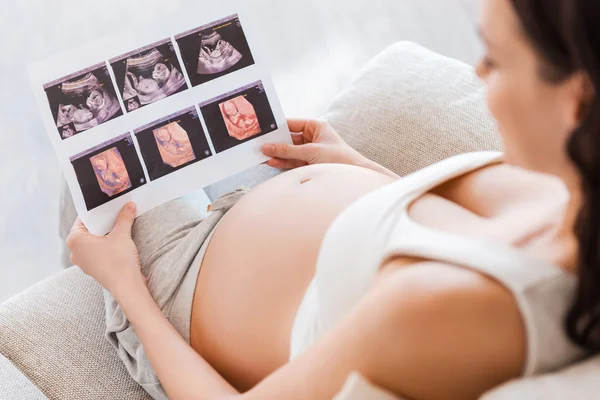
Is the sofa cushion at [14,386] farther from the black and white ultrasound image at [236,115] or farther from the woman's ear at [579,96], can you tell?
the woman's ear at [579,96]

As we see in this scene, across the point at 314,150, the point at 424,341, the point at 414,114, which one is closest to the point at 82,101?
the point at 314,150

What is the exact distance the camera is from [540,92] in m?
0.66

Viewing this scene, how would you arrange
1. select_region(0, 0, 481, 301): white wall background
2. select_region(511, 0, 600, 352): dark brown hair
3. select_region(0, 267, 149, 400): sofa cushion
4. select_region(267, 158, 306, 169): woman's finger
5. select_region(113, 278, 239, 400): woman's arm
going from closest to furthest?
select_region(511, 0, 600, 352): dark brown hair < select_region(113, 278, 239, 400): woman's arm < select_region(0, 267, 149, 400): sofa cushion < select_region(267, 158, 306, 169): woman's finger < select_region(0, 0, 481, 301): white wall background

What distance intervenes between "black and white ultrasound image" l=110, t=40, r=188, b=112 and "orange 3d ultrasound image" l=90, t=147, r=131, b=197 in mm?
92

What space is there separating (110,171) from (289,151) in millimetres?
336

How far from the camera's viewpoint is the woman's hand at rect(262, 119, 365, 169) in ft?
4.27

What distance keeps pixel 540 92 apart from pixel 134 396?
0.81 m

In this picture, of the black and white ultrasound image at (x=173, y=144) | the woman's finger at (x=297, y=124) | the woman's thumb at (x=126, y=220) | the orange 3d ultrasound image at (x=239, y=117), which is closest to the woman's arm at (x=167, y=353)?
the woman's thumb at (x=126, y=220)

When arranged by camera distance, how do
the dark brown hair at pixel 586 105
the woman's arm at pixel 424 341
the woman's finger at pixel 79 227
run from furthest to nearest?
1. the woman's finger at pixel 79 227
2. the woman's arm at pixel 424 341
3. the dark brown hair at pixel 586 105

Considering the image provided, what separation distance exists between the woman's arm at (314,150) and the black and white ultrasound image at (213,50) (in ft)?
0.56

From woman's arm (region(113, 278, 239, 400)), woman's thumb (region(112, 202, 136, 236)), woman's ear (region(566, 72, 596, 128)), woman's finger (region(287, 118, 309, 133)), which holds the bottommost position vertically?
woman's arm (region(113, 278, 239, 400))

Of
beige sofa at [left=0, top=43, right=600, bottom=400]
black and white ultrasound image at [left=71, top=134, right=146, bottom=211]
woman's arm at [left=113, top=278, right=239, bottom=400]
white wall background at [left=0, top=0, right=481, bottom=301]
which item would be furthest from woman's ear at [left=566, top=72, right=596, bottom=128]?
white wall background at [left=0, top=0, right=481, bottom=301]

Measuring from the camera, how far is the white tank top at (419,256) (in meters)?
0.69

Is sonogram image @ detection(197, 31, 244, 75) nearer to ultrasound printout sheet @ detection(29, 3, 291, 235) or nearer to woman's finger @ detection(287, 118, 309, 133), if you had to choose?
ultrasound printout sheet @ detection(29, 3, 291, 235)
